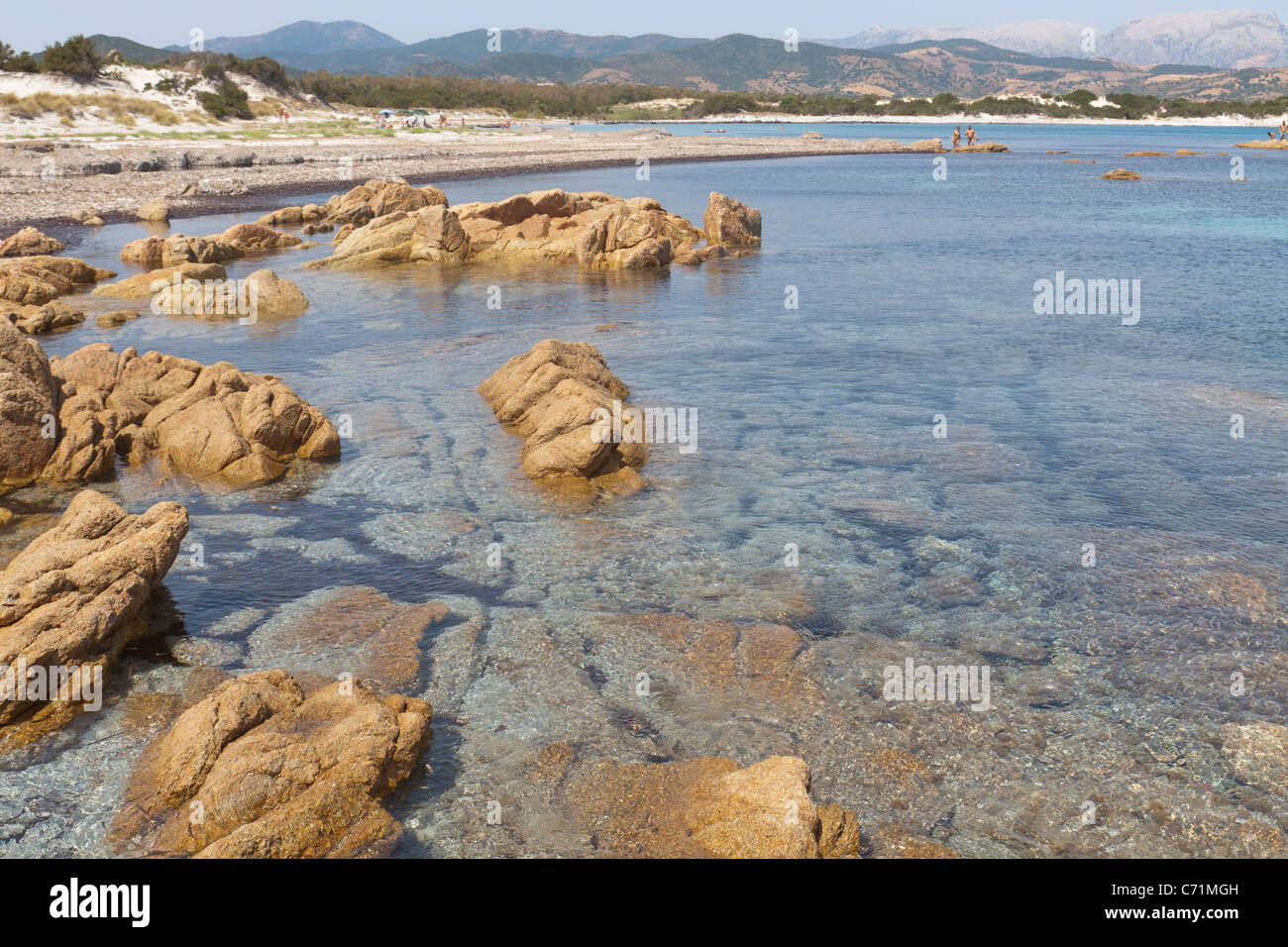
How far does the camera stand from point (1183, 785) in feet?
29.7

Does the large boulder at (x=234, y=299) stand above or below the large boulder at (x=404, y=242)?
below

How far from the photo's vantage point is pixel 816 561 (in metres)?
13.7

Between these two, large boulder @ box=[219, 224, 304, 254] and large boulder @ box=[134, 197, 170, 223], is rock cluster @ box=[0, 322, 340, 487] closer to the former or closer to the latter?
large boulder @ box=[219, 224, 304, 254]

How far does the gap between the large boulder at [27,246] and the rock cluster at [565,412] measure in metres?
25.8

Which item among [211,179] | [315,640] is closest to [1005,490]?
[315,640]

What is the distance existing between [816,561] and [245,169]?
63.0m

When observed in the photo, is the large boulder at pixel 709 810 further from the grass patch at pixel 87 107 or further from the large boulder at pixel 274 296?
the grass patch at pixel 87 107

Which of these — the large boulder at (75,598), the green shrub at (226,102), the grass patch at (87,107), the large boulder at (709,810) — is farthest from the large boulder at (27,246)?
the green shrub at (226,102)

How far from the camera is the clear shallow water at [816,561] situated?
9.10 m

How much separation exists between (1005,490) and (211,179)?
5785 cm

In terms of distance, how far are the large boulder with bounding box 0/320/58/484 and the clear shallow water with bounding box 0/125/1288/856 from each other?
169 cm
